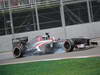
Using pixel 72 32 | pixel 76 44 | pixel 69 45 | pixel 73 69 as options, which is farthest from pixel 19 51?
pixel 72 32

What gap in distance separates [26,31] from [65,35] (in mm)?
3485

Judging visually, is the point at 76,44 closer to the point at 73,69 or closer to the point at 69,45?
the point at 69,45

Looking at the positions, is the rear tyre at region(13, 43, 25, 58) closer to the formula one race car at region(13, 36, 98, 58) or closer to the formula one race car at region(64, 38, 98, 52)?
the formula one race car at region(13, 36, 98, 58)

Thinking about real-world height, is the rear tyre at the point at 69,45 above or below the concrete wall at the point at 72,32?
below

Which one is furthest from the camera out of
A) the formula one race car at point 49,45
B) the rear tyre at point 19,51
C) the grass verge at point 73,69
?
the rear tyre at point 19,51

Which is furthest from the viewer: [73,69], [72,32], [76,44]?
[72,32]

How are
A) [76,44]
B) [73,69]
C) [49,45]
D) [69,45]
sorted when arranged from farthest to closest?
[49,45]
[76,44]
[69,45]
[73,69]

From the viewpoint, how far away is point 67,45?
15914 millimetres

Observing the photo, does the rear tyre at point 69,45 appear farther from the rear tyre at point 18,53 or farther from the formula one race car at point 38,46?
the rear tyre at point 18,53

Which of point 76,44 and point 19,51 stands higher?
point 76,44

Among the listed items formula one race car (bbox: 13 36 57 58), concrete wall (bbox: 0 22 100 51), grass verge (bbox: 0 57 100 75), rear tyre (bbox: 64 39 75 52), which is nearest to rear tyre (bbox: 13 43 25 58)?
formula one race car (bbox: 13 36 57 58)

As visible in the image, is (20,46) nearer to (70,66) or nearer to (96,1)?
(70,66)

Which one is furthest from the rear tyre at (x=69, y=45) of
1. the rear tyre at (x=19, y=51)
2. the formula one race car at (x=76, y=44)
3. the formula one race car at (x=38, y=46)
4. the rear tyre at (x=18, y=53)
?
the rear tyre at (x=18, y=53)

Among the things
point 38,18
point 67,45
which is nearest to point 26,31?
point 38,18
